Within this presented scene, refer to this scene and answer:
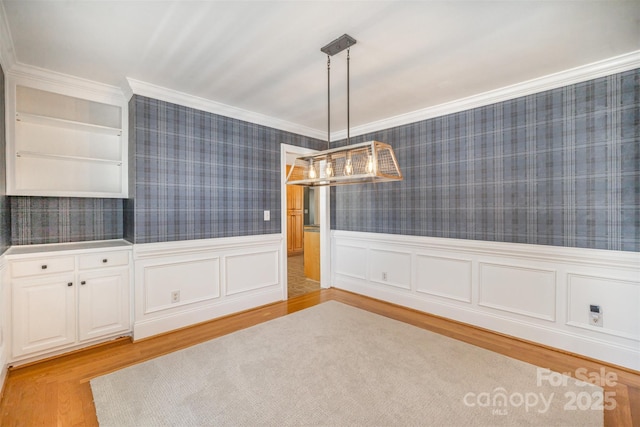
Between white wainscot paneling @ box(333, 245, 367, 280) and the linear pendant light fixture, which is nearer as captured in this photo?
the linear pendant light fixture

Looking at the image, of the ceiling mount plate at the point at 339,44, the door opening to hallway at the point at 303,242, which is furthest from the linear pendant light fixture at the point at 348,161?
the door opening to hallway at the point at 303,242

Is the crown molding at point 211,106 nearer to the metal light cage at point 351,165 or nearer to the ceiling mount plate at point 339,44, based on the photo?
the metal light cage at point 351,165

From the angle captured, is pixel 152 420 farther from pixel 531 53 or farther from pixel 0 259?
pixel 531 53

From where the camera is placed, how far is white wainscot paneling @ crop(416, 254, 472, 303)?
346cm

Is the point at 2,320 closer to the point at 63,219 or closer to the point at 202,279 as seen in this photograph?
the point at 63,219

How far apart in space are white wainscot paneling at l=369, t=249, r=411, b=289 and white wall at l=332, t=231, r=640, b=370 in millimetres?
13

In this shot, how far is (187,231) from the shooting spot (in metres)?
3.36

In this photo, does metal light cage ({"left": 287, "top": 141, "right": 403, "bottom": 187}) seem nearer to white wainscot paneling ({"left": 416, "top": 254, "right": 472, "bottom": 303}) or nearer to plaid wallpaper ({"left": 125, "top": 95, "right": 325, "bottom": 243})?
plaid wallpaper ({"left": 125, "top": 95, "right": 325, "bottom": 243})

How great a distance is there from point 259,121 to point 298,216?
434 cm

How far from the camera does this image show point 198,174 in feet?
11.3

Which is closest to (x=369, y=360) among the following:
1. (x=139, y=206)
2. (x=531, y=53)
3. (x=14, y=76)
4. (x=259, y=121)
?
(x=139, y=206)

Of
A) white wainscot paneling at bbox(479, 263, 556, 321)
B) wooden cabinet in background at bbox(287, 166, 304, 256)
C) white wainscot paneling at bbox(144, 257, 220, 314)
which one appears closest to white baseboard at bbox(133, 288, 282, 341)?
white wainscot paneling at bbox(144, 257, 220, 314)

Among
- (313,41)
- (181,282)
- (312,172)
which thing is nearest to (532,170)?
(312,172)

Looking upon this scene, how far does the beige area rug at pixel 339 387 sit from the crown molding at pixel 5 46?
2.58m
